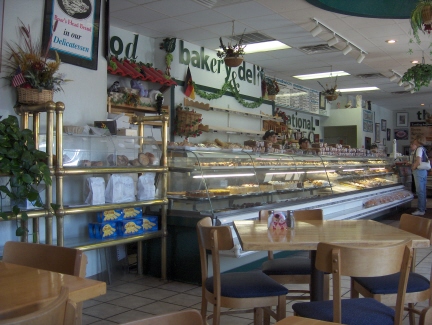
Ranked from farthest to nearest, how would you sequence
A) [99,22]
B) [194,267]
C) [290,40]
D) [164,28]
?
1. [290,40]
2. [164,28]
3. [99,22]
4. [194,267]

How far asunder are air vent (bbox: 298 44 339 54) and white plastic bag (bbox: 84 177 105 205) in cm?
568

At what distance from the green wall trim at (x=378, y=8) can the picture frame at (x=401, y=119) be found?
1362 cm

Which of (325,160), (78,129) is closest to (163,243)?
(78,129)

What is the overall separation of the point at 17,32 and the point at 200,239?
270 cm

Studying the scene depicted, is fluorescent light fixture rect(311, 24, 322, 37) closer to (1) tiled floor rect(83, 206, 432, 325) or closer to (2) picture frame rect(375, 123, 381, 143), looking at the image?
(1) tiled floor rect(83, 206, 432, 325)

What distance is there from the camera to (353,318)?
2.41 m

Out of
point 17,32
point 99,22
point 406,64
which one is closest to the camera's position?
point 17,32

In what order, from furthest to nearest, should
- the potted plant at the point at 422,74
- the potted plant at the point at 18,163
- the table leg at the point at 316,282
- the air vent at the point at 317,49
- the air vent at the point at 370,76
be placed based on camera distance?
the air vent at the point at 370,76, the air vent at the point at 317,49, the potted plant at the point at 422,74, the potted plant at the point at 18,163, the table leg at the point at 316,282

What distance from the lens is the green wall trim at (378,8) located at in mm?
6961

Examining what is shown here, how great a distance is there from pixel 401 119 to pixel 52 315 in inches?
806

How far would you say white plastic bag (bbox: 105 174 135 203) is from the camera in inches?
183

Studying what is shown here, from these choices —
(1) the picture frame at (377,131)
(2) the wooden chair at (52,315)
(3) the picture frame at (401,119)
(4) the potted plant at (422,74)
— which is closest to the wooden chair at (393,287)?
(2) the wooden chair at (52,315)

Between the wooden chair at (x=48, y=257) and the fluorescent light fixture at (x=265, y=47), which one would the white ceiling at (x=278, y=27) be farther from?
the wooden chair at (x=48, y=257)

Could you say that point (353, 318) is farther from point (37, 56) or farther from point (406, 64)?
point (406, 64)
